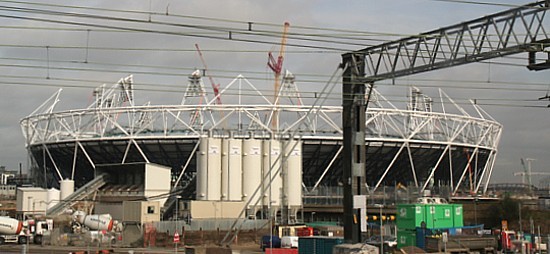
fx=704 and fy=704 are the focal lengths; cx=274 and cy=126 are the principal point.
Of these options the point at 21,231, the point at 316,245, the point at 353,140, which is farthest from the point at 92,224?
the point at 353,140

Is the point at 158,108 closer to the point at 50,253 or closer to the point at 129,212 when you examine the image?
the point at 129,212

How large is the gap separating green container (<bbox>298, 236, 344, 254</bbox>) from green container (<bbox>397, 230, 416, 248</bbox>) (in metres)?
5.85

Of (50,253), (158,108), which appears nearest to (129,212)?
(50,253)

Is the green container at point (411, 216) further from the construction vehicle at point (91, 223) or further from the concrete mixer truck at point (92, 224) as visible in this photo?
the construction vehicle at point (91, 223)

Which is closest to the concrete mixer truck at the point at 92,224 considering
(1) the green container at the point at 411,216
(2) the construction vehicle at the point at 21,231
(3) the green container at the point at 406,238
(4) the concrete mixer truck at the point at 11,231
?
(2) the construction vehicle at the point at 21,231

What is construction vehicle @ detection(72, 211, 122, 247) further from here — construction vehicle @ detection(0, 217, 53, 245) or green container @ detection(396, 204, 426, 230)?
green container @ detection(396, 204, 426, 230)

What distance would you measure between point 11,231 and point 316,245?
27.9 metres

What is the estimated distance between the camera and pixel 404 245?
38438 millimetres

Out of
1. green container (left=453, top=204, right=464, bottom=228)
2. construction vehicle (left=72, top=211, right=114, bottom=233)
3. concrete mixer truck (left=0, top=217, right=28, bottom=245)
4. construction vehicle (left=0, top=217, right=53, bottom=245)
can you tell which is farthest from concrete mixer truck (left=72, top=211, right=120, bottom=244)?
green container (left=453, top=204, right=464, bottom=228)

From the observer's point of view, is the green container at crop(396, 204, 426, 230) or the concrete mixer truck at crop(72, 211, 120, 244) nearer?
the green container at crop(396, 204, 426, 230)

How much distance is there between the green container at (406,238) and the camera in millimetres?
38156

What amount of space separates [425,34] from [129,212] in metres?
35.9

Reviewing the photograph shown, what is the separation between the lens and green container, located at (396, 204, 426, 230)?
1684 inches

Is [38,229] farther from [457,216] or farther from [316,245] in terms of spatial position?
[457,216]
